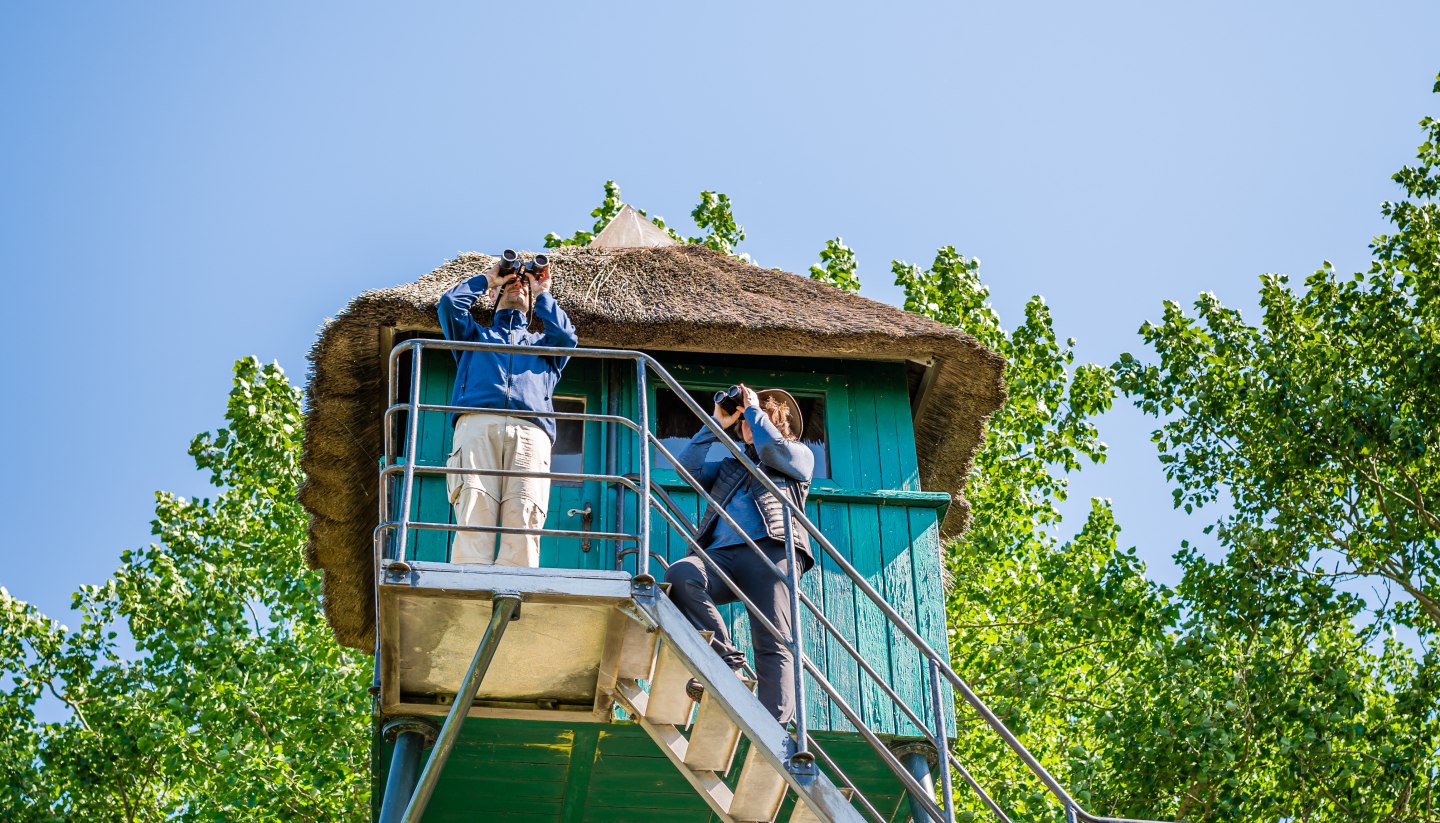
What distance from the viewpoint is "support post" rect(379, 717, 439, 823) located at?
8570mm

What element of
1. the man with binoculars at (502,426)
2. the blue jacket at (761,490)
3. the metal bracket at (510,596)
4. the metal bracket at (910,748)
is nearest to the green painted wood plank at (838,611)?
the metal bracket at (910,748)

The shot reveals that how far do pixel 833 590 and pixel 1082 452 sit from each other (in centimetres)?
1047

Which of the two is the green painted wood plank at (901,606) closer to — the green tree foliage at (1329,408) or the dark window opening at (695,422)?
the dark window opening at (695,422)

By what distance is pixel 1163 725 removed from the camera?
A: 14.3 meters

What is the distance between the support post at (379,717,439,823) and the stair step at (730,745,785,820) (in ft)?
6.73

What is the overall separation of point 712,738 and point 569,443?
2890mm

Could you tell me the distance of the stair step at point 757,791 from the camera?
7.18 meters

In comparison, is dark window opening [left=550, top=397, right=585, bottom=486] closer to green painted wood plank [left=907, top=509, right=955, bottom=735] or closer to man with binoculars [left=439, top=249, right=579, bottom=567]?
man with binoculars [left=439, top=249, right=579, bottom=567]

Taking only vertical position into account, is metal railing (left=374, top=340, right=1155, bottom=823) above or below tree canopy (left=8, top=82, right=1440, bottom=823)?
below

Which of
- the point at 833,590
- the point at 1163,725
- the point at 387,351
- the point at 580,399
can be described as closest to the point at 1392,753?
the point at 1163,725

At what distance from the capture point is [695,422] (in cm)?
1027

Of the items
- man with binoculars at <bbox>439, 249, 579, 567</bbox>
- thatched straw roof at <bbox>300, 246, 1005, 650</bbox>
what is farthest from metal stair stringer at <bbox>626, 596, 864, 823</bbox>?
thatched straw roof at <bbox>300, 246, 1005, 650</bbox>

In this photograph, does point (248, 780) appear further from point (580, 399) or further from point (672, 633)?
point (672, 633)

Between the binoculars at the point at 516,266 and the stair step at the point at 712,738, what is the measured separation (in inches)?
114
